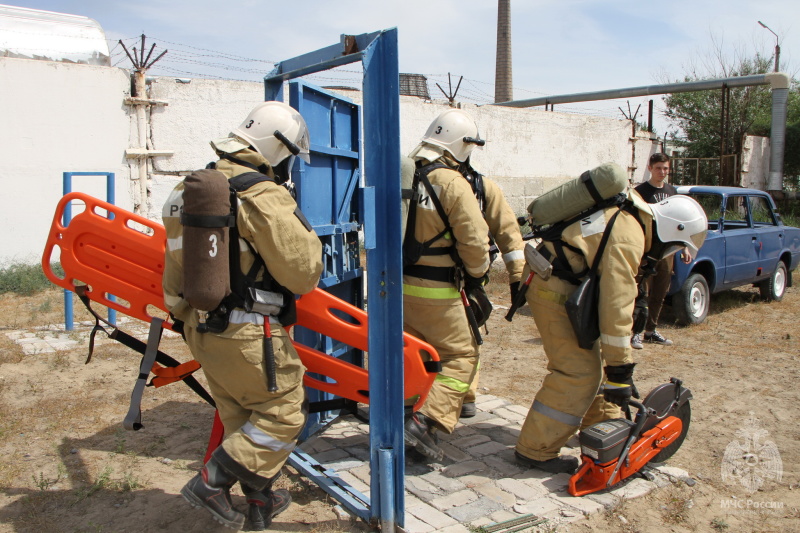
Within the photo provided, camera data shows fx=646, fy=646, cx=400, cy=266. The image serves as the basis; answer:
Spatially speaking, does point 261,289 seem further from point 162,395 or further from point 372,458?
point 162,395

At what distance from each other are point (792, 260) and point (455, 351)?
780 centimetres

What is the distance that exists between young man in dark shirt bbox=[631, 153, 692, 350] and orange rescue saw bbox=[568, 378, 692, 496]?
306cm

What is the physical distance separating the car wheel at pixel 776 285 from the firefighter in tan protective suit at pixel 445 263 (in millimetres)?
6983

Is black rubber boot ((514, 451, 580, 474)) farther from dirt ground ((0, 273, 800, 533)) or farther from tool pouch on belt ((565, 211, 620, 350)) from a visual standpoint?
tool pouch on belt ((565, 211, 620, 350))

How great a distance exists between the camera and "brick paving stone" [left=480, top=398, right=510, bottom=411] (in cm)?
492

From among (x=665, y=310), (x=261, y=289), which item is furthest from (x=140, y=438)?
(x=665, y=310)

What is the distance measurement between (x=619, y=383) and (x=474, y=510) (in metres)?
1.02

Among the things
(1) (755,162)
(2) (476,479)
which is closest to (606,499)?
(2) (476,479)

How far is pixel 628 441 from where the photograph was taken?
3482mm

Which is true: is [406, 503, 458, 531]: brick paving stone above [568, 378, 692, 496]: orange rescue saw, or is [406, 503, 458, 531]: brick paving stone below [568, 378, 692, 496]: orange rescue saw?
below

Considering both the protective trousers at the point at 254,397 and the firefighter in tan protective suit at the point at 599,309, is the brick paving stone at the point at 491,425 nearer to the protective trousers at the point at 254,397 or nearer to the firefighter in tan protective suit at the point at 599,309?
the firefighter in tan protective suit at the point at 599,309

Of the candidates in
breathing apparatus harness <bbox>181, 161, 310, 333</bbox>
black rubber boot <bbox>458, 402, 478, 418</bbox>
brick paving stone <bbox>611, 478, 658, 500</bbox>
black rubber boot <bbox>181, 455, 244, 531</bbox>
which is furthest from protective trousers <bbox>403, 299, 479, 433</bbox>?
black rubber boot <bbox>181, 455, 244, 531</bbox>

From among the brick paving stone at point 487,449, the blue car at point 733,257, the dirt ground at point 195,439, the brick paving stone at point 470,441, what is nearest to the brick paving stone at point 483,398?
the dirt ground at point 195,439

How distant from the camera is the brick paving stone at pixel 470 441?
420 centimetres
